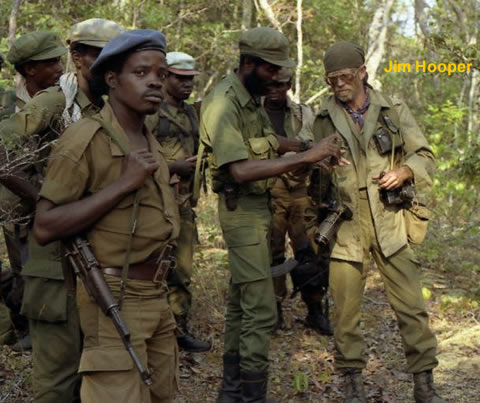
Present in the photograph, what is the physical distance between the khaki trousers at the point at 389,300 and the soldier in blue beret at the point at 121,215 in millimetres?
2014

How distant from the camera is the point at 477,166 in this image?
6332mm

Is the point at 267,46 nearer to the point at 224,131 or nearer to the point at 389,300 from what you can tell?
the point at 224,131

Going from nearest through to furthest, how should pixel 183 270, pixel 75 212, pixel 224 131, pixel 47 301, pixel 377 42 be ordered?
pixel 75 212 < pixel 47 301 < pixel 224 131 < pixel 183 270 < pixel 377 42

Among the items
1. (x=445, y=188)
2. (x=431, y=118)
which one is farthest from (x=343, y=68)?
(x=431, y=118)

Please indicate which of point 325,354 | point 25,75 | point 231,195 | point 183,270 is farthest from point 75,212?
point 325,354

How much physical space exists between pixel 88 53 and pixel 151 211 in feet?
4.25

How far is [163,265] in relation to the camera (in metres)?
2.81

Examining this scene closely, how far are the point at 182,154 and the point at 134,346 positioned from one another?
132 inches

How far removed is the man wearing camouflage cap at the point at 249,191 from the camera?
4.34m

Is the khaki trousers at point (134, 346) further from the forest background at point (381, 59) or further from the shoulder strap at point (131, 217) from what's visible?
the forest background at point (381, 59)

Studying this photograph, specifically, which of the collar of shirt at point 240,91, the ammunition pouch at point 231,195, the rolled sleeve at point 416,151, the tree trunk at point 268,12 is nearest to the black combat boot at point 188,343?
the ammunition pouch at point 231,195

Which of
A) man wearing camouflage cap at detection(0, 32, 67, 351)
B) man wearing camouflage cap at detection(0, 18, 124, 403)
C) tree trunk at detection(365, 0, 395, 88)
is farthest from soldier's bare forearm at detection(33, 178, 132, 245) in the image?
tree trunk at detection(365, 0, 395, 88)

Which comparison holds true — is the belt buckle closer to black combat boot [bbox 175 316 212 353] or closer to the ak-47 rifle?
the ak-47 rifle

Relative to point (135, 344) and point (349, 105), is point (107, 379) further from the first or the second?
point (349, 105)
